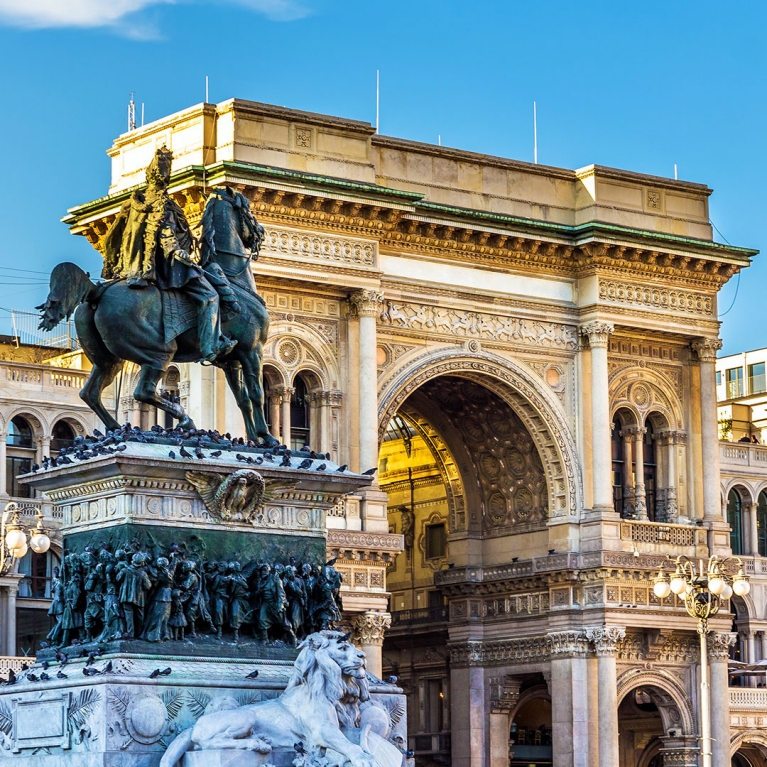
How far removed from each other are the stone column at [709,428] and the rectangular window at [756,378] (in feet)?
109

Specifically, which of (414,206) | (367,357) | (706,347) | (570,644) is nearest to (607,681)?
(570,644)

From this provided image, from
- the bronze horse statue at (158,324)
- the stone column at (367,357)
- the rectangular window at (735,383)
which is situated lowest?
the bronze horse statue at (158,324)

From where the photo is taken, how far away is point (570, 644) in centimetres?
5544

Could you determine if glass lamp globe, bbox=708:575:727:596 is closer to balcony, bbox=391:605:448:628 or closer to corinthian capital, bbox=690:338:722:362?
corinthian capital, bbox=690:338:722:362

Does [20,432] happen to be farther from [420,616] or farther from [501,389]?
[420,616]

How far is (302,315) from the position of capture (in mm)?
52094

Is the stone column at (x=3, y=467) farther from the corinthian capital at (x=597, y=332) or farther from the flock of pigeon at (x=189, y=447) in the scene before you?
the flock of pigeon at (x=189, y=447)

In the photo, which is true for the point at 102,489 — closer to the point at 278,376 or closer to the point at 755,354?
the point at 278,376

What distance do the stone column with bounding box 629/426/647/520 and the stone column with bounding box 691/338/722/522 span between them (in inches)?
70.4

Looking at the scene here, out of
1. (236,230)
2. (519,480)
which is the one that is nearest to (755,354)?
(519,480)

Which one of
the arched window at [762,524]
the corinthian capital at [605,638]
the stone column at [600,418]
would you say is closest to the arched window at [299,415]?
the stone column at [600,418]

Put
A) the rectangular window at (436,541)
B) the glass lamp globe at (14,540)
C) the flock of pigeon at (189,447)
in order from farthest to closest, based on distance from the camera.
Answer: the rectangular window at (436,541) < the glass lamp globe at (14,540) < the flock of pigeon at (189,447)

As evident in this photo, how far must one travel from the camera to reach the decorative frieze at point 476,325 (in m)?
54.3

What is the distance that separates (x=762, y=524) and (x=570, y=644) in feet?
46.9
